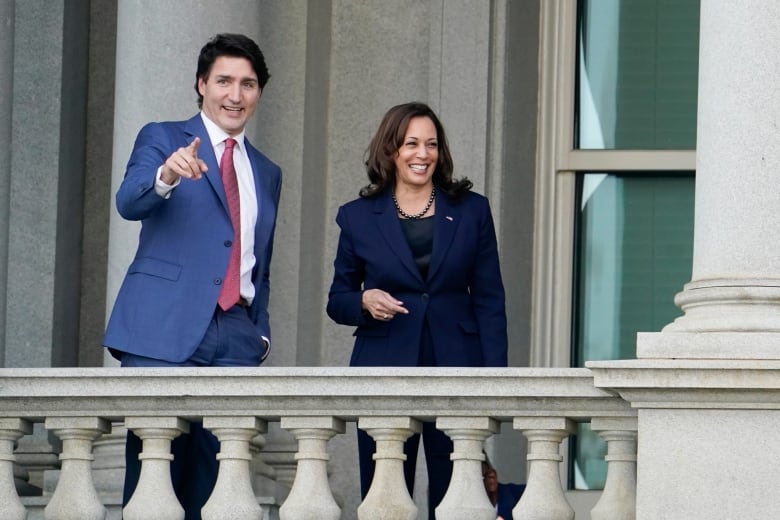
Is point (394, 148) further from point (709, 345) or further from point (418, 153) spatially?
point (709, 345)

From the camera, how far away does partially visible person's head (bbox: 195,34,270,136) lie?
10.7 m

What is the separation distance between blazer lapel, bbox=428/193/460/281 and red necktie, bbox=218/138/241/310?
944 mm

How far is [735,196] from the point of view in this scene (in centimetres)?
1005

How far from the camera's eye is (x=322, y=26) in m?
14.6

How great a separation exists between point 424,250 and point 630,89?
4.21 m

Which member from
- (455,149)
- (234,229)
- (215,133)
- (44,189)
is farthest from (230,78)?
(44,189)

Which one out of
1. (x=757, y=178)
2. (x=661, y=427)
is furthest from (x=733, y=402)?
(x=757, y=178)

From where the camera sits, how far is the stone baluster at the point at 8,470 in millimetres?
10562

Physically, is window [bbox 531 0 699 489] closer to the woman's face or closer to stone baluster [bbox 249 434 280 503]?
stone baluster [bbox 249 434 280 503]

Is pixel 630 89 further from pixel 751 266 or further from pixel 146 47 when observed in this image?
pixel 751 266

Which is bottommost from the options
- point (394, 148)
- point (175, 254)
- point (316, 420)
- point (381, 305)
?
point (316, 420)

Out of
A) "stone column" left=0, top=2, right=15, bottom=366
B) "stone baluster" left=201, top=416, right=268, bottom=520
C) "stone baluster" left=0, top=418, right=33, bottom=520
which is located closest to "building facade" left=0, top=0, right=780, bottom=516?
"stone column" left=0, top=2, right=15, bottom=366

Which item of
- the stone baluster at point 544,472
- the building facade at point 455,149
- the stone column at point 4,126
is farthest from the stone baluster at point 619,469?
the building facade at point 455,149

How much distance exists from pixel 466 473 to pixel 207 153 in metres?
1.87
